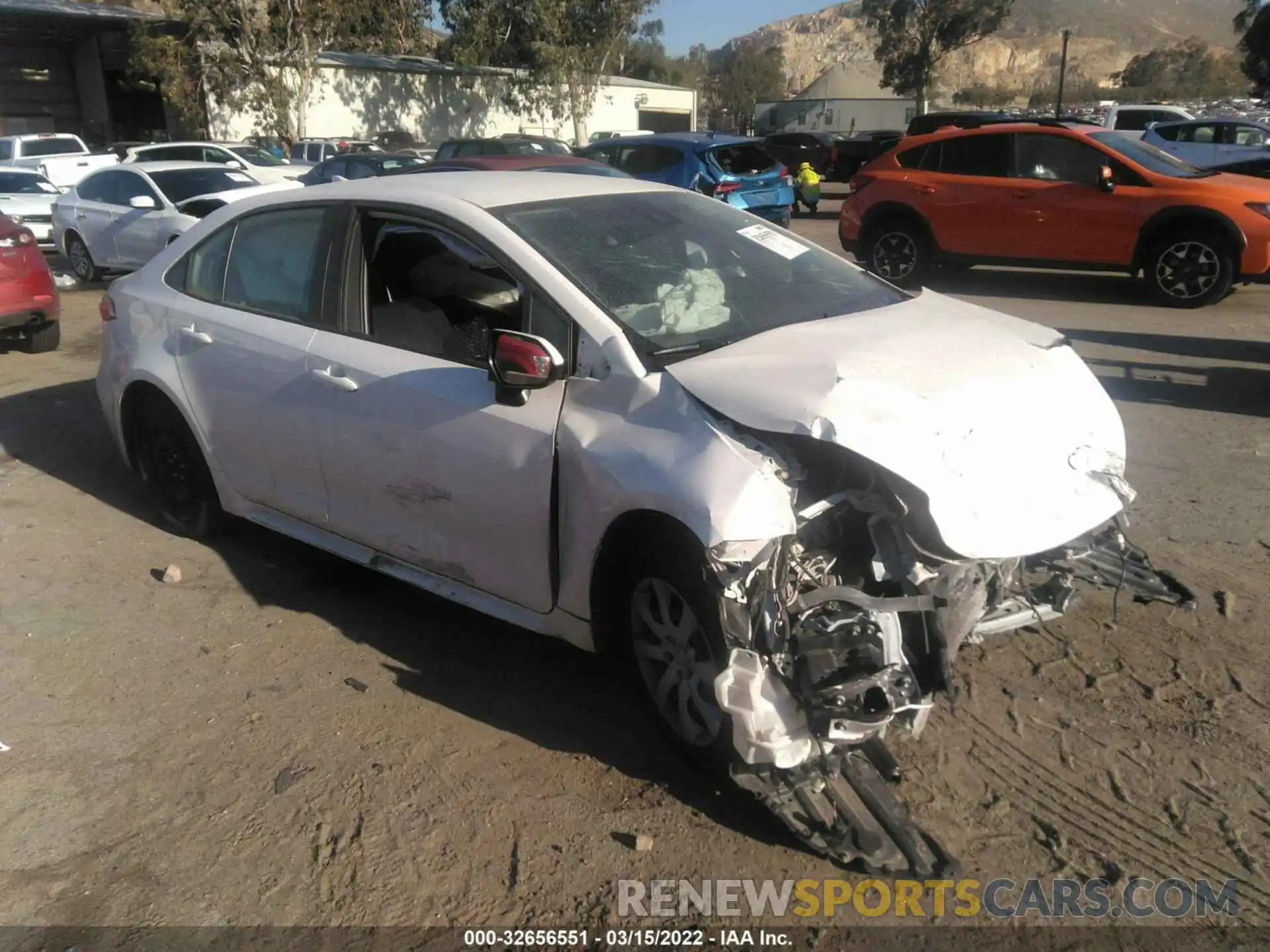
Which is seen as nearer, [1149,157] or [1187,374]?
[1187,374]

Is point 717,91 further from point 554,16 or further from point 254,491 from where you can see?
point 254,491

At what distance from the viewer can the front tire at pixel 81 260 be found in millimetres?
14592

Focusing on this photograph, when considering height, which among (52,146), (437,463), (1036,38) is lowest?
(437,463)

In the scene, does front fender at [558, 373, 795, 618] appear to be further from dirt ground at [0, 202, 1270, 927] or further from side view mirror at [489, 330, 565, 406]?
dirt ground at [0, 202, 1270, 927]

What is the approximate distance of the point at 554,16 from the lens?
35.3m

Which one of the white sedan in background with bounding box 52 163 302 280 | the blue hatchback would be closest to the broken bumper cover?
the white sedan in background with bounding box 52 163 302 280

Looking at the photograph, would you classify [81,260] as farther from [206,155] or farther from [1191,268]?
[1191,268]

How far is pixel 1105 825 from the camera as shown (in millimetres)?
3107

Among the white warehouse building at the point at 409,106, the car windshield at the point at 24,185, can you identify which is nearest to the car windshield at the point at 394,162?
the car windshield at the point at 24,185

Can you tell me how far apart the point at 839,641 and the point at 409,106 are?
38777mm

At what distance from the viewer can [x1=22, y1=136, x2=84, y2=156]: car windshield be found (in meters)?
22.5

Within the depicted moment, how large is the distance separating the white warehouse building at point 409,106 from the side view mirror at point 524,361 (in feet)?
107

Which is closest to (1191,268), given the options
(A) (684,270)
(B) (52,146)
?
(A) (684,270)

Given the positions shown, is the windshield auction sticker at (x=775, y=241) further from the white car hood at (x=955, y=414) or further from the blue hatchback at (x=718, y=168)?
the blue hatchback at (x=718, y=168)
